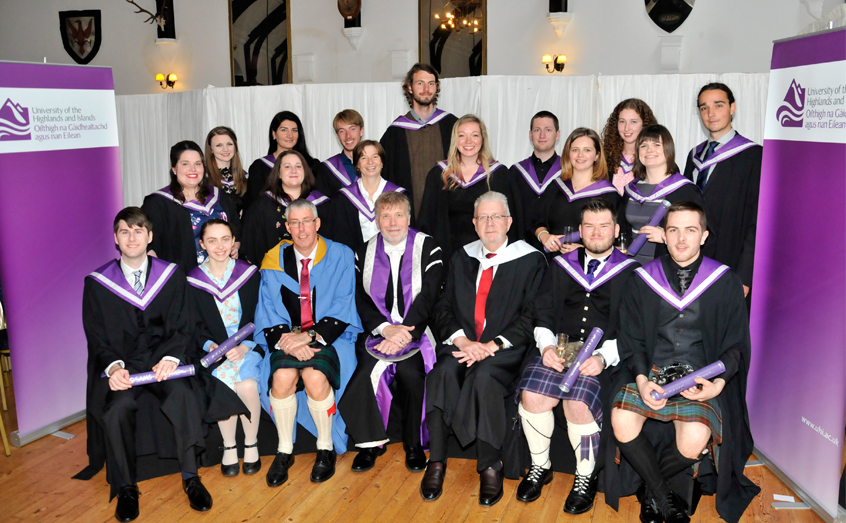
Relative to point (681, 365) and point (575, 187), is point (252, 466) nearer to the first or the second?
point (681, 365)

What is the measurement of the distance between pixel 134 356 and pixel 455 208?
7.00 ft

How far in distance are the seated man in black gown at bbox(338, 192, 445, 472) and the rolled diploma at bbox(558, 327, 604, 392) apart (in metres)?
0.89

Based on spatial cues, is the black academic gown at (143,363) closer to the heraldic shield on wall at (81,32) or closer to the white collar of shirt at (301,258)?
the white collar of shirt at (301,258)

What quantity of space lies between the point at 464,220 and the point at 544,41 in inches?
241

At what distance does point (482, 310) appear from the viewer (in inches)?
147

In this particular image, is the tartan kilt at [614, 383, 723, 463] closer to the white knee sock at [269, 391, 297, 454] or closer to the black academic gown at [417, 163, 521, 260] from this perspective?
the black academic gown at [417, 163, 521, 260]

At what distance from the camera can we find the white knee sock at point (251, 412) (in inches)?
143

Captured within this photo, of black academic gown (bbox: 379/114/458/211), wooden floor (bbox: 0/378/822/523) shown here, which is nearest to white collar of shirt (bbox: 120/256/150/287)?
wooden floor (bbox: 0/378/822/523)

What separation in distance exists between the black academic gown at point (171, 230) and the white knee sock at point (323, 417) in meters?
1.30

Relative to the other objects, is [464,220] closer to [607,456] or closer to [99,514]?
[607,456]

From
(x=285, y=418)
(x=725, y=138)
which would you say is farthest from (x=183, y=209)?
(x=725, y=138)

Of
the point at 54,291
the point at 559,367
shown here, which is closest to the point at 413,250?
the point at 559,367

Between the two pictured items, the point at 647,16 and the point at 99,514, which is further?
the point at 647,16

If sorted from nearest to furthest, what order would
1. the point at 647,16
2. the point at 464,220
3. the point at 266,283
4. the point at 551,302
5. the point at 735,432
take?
the point at 735,432 → the point at 551,302 → the point at 266,283 → the point at 464,220 → the point at 647,16
